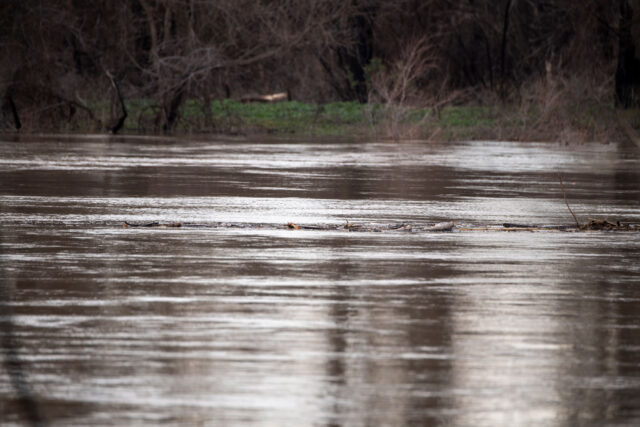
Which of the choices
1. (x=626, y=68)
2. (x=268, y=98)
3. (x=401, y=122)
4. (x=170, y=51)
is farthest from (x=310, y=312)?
(x=268, y=98)

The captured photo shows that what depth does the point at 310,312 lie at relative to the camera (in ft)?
29.3

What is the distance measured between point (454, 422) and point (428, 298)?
3.60m

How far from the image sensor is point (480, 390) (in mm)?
6688

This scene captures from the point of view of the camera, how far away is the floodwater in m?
6.40

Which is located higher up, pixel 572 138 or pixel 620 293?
pixel 620 293

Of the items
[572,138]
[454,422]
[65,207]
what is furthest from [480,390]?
[572,138]

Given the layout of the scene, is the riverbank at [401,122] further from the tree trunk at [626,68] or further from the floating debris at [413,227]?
the floating debris at [413,227]

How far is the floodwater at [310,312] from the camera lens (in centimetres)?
640

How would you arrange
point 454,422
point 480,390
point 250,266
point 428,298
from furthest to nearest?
1. point 250,266
2. point 428,298
3. point 480,390
4. point 454,422

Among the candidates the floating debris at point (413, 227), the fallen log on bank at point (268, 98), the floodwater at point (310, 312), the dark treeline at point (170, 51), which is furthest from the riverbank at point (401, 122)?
the floating debris at point (413, 227)

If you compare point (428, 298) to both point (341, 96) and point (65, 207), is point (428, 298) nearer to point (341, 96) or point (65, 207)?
point (65, 207)

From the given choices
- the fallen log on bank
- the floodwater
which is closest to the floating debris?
the floodwater

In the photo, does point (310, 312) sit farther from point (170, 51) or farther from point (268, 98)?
point (268, 98)

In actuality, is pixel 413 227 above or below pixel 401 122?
above
